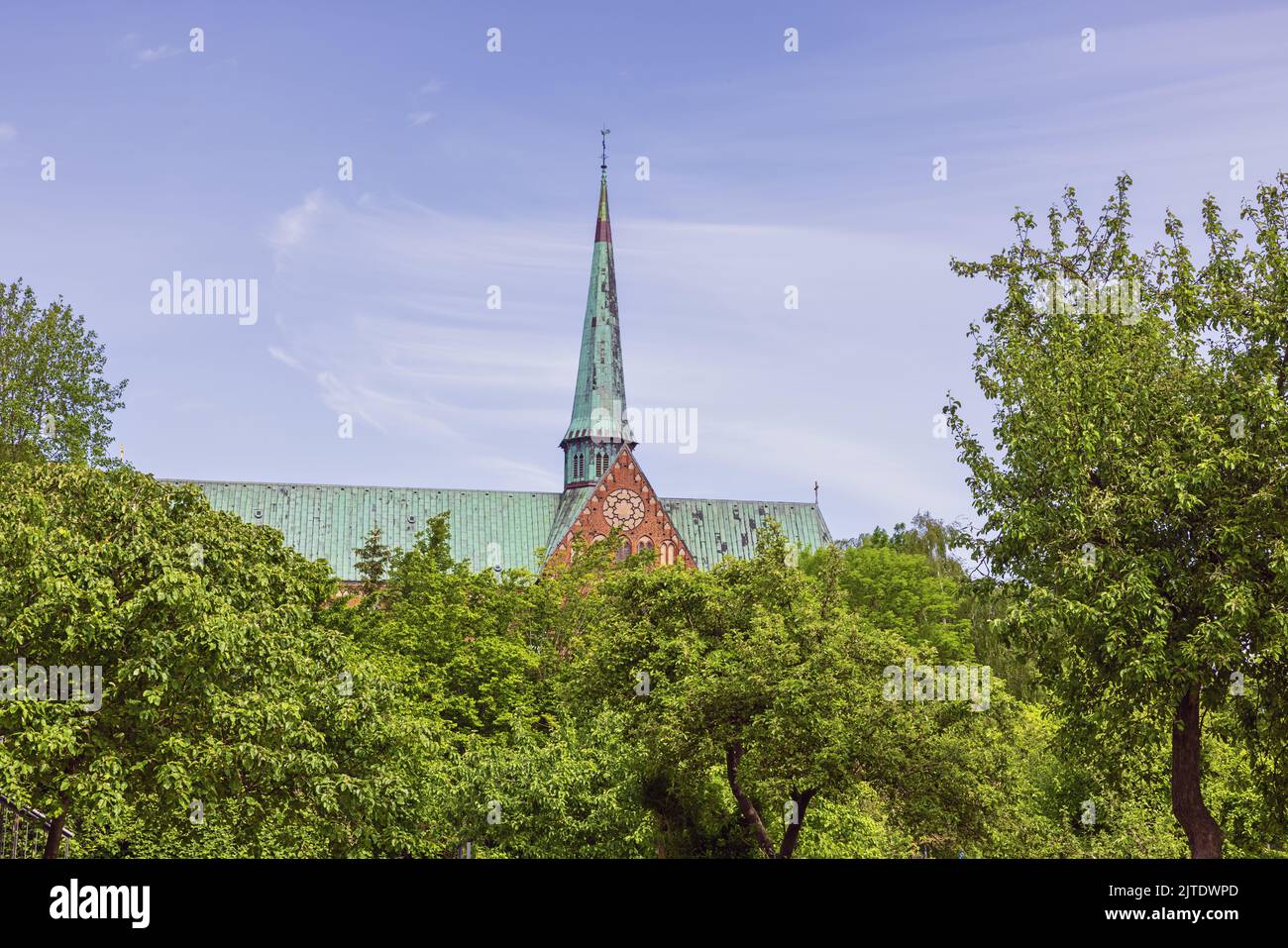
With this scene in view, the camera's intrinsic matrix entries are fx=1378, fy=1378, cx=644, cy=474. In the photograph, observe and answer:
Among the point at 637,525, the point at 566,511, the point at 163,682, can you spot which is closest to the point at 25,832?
the point at 163,682

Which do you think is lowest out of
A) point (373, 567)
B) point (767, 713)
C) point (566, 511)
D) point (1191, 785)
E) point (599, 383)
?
point (1191, 785)

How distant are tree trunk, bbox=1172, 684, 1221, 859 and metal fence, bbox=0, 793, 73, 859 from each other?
67.6 feet

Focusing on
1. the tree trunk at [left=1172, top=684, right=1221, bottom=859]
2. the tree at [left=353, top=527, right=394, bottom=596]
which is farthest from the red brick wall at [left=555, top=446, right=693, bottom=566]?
the tree trunk at [left=1172, top=684, right=1221, bottom=859]

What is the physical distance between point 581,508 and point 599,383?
1020 centimetres

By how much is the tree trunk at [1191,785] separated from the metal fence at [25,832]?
20.6 meters

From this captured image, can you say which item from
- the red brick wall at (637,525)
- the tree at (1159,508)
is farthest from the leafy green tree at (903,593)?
the tree at (1159,508)

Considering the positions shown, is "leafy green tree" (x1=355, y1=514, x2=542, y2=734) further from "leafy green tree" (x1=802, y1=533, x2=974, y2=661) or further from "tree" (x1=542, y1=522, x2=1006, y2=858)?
"leafy green tree" (x1=802, y1=533, x2=974, y2=661)

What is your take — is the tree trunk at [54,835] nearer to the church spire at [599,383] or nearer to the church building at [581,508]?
the church building at [581,508]

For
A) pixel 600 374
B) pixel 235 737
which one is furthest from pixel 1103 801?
pixel 600 374

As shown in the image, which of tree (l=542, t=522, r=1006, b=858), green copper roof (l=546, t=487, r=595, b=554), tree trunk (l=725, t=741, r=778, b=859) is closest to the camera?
tree (l=542, t=522, r=1006, b=858)

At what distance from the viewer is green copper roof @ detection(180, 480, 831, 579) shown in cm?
9294

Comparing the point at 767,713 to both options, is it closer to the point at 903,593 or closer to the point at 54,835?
the point at 54,835

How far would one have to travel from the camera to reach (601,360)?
324ft

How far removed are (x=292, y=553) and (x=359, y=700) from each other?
315 inches
